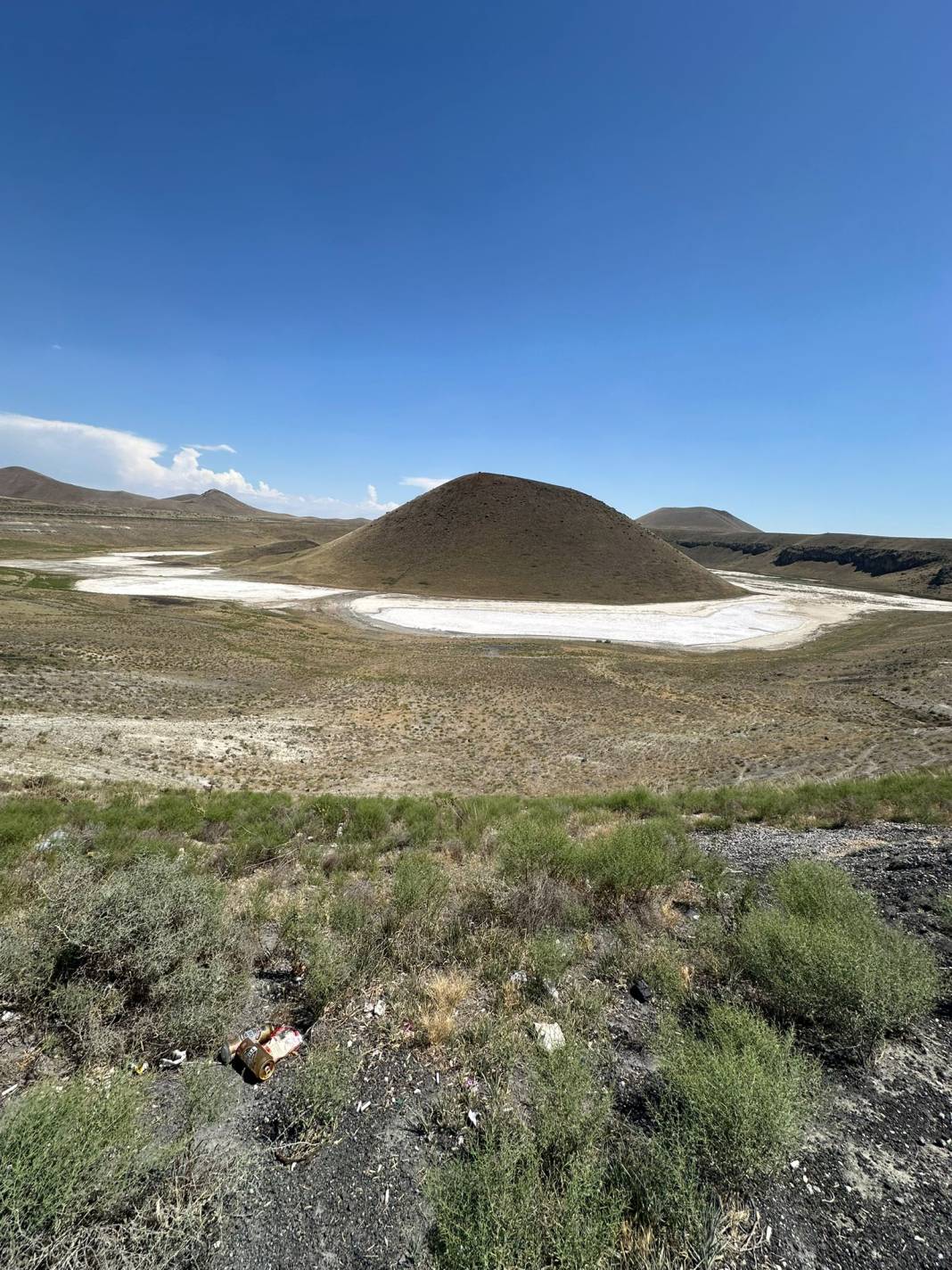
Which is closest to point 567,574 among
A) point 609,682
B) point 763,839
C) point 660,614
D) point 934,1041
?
point 660,614

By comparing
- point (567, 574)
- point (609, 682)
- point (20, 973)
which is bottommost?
point (609, 682)

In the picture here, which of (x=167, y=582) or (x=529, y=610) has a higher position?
(x=529, y=610)

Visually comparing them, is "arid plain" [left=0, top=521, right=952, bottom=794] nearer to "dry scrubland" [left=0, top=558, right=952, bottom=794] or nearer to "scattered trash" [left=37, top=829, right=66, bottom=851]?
"dry scrubland" [left=0, top=558, right=952, bottom=794]

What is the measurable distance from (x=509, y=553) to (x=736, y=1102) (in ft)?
268

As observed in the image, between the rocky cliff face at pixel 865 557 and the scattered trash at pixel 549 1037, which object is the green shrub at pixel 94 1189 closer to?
the scattered trash at pixel 549 1037

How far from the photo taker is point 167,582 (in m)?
61.6

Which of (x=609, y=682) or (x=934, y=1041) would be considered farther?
(x=609, y=682)

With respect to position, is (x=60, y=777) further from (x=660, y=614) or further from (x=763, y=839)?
(x=660, y=614)

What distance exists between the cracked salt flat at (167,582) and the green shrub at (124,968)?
49.4 m

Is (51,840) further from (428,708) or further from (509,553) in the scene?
(509,553)

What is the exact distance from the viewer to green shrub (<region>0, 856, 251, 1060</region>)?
398 cm

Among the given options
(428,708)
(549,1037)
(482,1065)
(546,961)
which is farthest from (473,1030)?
(428,708)

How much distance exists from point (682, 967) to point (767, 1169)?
219cm

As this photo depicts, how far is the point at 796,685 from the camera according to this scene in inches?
1139
